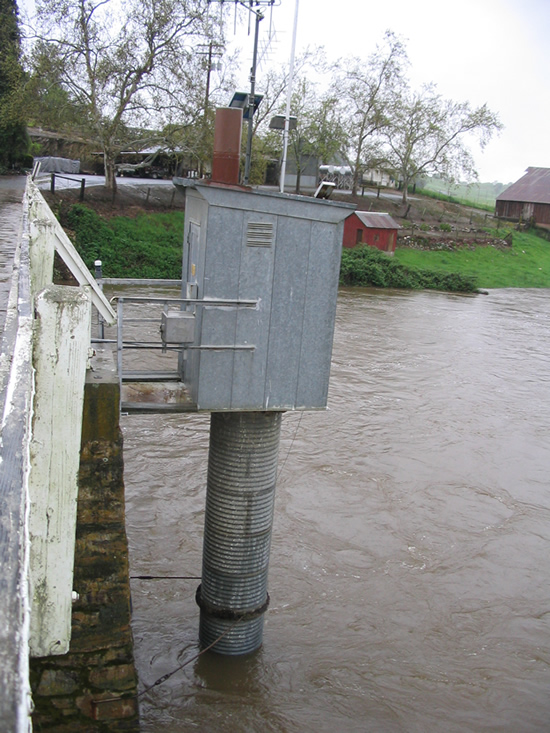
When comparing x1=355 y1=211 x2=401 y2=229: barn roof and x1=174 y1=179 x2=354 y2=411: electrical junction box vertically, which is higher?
x1=355 y1=211 x2=401 y2=229: barn roof

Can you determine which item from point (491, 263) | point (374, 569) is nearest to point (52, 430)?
point (374, 569)

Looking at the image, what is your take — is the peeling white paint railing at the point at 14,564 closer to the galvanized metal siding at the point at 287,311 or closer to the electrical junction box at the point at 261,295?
the electrical junction box at the point at 261,295

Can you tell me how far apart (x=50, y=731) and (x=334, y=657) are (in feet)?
12.6

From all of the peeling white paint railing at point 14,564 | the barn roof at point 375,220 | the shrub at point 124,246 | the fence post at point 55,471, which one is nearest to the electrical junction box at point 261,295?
the fence post at point 55,471

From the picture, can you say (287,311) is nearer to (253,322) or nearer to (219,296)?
(253,322)

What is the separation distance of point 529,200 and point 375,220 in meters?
22.9

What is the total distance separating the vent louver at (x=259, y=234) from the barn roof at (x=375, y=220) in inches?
1287

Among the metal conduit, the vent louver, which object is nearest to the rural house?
the metal conduit

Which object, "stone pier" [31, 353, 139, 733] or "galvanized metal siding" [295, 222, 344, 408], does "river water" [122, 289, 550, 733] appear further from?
"galvanized metal siding" [295, 222, 344, 408]

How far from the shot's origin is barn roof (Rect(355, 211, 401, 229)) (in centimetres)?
3753

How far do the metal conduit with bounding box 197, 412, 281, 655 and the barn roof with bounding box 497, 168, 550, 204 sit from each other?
53997 millimetres

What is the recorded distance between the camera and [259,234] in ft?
18.4

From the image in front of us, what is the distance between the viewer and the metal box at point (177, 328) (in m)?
5.61

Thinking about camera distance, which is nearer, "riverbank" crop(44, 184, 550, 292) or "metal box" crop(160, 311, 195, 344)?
"metal box" crop(160, 311, 195, 344)
